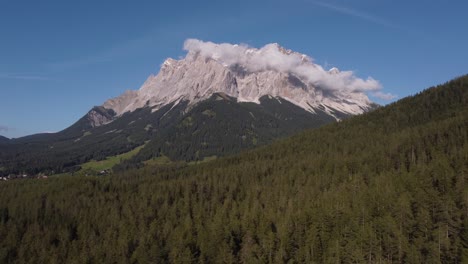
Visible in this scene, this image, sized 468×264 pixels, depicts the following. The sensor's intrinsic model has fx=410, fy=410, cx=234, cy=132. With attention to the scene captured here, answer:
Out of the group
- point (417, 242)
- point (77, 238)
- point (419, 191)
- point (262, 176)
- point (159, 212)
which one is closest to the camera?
point (417, 242)

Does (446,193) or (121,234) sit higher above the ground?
(446,193)

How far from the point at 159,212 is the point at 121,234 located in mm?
22316

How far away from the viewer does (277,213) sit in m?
128

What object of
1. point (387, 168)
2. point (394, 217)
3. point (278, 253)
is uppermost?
point (387, 168)

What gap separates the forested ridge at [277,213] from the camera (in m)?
101

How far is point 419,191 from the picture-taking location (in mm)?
113375

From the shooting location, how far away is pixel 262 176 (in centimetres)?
18400

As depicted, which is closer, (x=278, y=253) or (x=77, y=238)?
(x=278, y=253)

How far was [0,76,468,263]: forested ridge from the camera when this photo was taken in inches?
3964

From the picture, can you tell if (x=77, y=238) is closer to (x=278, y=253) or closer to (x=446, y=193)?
(x=278, y=253)

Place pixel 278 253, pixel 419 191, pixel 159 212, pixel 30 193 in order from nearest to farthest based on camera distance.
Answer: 1. pixel 278 253
2. pixel 419 191
3. pixel 159 212
4. pixel 30 193

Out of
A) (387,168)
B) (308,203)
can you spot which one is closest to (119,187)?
(308,203)

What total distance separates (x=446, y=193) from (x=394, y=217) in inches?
733

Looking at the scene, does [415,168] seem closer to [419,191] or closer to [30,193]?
[419,191]
